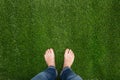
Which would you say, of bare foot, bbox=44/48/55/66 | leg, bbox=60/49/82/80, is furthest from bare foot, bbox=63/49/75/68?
bare foot, bbox=44/48/55/66

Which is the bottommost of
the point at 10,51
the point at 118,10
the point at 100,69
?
the point at 100,69

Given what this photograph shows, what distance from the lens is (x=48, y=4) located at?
8.43 feet

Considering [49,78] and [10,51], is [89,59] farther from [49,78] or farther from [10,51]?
[10,51]

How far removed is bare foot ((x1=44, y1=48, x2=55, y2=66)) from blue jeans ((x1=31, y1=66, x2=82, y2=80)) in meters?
0.05

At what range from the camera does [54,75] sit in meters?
2.54

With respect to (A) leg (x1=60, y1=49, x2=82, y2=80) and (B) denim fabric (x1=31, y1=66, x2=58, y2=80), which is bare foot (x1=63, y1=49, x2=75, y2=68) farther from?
(B) denim fabric (x1=31, y1=66, x2=58, y2=80)

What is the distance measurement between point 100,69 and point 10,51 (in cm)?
94

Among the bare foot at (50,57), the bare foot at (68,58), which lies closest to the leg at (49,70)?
the bare foot at (50,57)

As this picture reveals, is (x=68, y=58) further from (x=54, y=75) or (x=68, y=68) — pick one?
(x=54, y=75)

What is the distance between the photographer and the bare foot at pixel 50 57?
2.59 meters

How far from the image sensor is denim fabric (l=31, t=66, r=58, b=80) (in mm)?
2441

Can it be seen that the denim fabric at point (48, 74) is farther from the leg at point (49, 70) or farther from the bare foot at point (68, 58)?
the bare foot at point (68, 58)

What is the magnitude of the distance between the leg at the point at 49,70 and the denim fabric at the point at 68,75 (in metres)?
0.08

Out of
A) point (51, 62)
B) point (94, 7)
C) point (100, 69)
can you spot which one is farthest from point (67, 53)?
point (94, 7)
